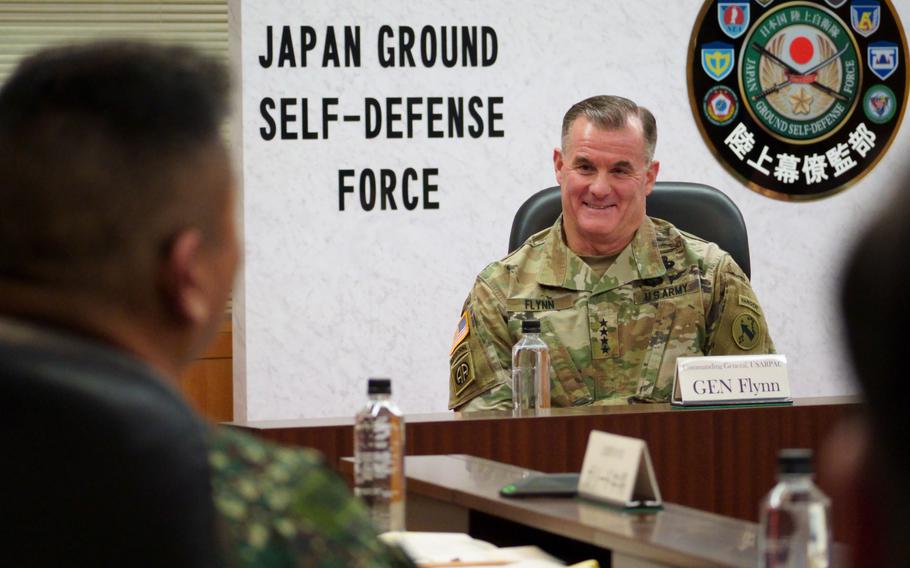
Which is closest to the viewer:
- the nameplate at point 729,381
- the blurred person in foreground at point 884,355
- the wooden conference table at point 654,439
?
the blurred person in foreground at point 884,355

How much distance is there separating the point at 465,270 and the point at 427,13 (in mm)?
916

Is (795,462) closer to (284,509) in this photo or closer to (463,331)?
(284,509)

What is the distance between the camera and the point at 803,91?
191 inches

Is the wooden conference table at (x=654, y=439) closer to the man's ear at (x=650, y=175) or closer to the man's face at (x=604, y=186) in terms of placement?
the man's face at (x=604, y=186)

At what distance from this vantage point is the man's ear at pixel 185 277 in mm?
632

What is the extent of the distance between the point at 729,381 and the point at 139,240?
213 centimetres

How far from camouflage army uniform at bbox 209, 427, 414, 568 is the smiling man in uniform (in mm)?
2290

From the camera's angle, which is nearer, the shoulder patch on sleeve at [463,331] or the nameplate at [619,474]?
the nameplate at [619,474]

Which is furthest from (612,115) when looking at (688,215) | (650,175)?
(688,215)

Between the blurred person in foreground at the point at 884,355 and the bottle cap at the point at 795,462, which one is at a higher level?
the blurred person in foreground at the point at 884,355

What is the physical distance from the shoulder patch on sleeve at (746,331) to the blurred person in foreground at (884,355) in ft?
9.31

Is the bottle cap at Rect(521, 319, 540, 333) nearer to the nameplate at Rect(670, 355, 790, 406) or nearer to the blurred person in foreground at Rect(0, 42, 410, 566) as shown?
the nameplate at Rect(670, 355, 790, 406)

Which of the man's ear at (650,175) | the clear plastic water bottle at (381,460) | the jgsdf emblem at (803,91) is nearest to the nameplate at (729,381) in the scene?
the man's ear at (650,175)

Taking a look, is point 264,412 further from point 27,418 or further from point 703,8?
point 27,418
